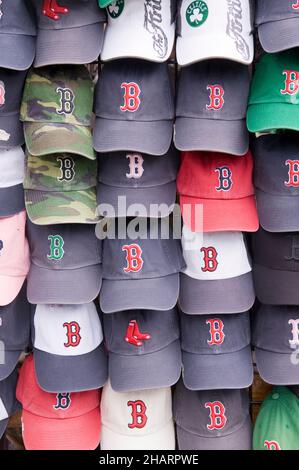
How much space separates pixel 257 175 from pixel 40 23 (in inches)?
23.6

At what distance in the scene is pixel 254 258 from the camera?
1.40 meters

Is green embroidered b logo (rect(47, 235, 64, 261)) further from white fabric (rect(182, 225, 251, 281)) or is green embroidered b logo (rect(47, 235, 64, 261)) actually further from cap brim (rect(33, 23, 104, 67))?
cap brim (rect(33, 23, 104, 67))

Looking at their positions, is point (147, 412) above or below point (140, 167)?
below

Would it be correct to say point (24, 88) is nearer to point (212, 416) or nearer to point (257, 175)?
point (257, 175)

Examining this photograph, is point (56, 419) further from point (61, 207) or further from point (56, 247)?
point (61, 207)

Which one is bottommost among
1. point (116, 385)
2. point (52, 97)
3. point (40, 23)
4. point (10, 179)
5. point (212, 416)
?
point (212, 416)

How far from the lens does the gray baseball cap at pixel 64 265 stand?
1345 mm

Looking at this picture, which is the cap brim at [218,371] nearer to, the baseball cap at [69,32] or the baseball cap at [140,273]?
the baseball cap at [140,273]

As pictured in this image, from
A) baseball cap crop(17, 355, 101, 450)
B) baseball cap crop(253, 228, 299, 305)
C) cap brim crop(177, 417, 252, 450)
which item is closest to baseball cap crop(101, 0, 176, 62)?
baseball cap crop(253, 228, 299, 305)

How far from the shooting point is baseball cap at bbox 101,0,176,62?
1.22 m

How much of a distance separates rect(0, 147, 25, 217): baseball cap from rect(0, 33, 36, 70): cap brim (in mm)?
203

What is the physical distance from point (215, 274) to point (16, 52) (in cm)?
68

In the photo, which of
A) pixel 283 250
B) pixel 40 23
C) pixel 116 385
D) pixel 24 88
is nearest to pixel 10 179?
pixel 24 88

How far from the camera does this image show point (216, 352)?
4.62 feet
